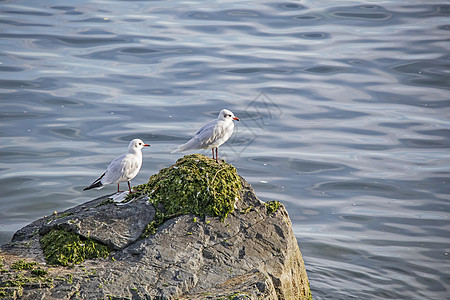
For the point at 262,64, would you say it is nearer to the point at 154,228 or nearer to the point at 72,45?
the point at 72,45

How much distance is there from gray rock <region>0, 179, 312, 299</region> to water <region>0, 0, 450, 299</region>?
9.32 feet

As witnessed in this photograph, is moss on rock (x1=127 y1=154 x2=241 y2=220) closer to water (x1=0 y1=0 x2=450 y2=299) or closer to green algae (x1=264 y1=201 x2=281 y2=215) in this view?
green algae (x1=264 y1=201 x2=281 y2=215)

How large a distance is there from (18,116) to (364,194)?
9.51m

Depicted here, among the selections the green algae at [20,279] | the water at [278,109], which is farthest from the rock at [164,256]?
the water at [278,109]

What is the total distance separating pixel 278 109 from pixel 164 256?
12085 mm

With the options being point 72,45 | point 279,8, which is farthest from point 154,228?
point 279,8

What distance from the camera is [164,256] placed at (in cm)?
573

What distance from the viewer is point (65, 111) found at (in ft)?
54.0

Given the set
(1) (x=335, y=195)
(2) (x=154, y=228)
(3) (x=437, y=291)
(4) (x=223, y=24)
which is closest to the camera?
(2) (x=154, y=228)

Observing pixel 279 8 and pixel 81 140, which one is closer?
pixel 81 140

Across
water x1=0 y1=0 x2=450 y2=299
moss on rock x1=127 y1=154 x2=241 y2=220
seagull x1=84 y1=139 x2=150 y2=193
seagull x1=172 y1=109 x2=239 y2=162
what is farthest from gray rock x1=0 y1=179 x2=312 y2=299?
water x1=0 y1=0 x2=450 y2=299

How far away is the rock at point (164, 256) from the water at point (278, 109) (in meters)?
2.88

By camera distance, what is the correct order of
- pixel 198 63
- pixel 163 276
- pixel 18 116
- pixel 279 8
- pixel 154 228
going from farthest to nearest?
pixel 279 8 < pixel 198 63 < pixel 18 116 < pixel 154 228 < pixel 163 276

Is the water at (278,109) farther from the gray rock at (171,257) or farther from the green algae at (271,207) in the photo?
the gray rock at (171,257)
